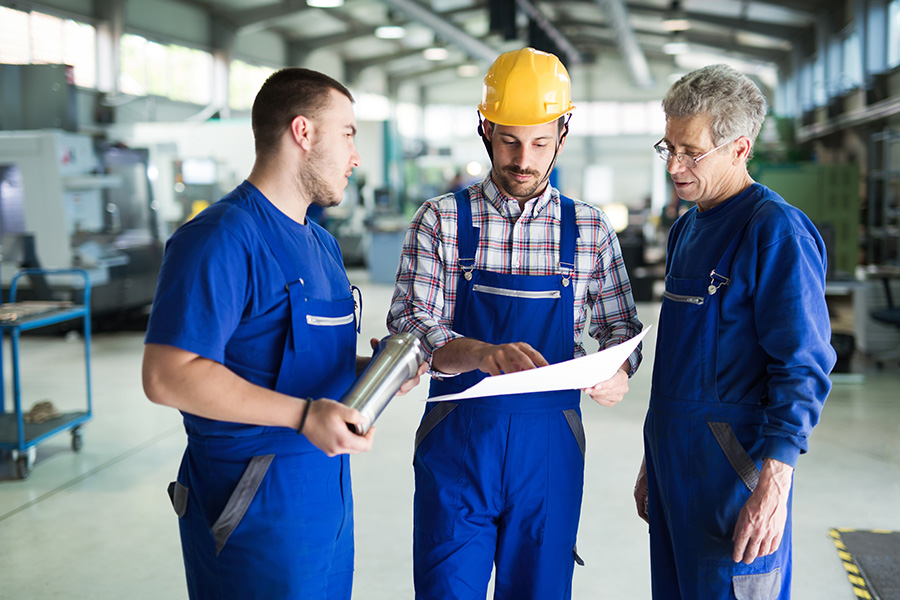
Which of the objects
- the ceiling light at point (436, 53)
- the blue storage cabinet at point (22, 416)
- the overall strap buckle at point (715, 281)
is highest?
the ceiling light at point (436, 53)

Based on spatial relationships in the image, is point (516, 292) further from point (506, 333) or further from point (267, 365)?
point (267, 365)

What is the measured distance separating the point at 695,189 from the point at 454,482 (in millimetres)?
949

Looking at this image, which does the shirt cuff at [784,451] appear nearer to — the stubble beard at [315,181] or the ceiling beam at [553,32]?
the stubble beard at [315,181]

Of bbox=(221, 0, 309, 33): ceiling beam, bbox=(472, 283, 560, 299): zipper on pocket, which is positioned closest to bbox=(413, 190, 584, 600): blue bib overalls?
bbox=(472, 283, 560, 299): zipper on pocket

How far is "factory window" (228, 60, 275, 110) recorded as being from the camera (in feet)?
55.7

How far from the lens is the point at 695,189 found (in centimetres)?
179

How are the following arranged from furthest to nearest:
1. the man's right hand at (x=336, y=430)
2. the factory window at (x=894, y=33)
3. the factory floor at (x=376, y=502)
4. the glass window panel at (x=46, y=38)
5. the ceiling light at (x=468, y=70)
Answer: the ceiling light at (x=468, y=70) < the glass window panel at (x=46, y=38) < the factory window at (x=894, y=33) < the factory floor at (x=376, y=502) < the man's right hand at (x=336, y=430)

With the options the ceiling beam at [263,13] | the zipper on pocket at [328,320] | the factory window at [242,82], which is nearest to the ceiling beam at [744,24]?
the ceiling beam at [263,13]

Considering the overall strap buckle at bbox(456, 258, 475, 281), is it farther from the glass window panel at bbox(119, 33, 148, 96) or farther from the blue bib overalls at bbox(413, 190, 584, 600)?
the glass window panel at bbox(119, 33, 148, 96)

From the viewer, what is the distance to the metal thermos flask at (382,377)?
1.40 meters

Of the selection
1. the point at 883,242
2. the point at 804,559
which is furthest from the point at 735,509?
the point at 883,242

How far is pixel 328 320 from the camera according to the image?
1662mm

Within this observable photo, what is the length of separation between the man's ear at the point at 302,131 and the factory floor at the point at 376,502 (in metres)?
2.19

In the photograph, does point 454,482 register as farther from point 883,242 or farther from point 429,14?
point 429,14
